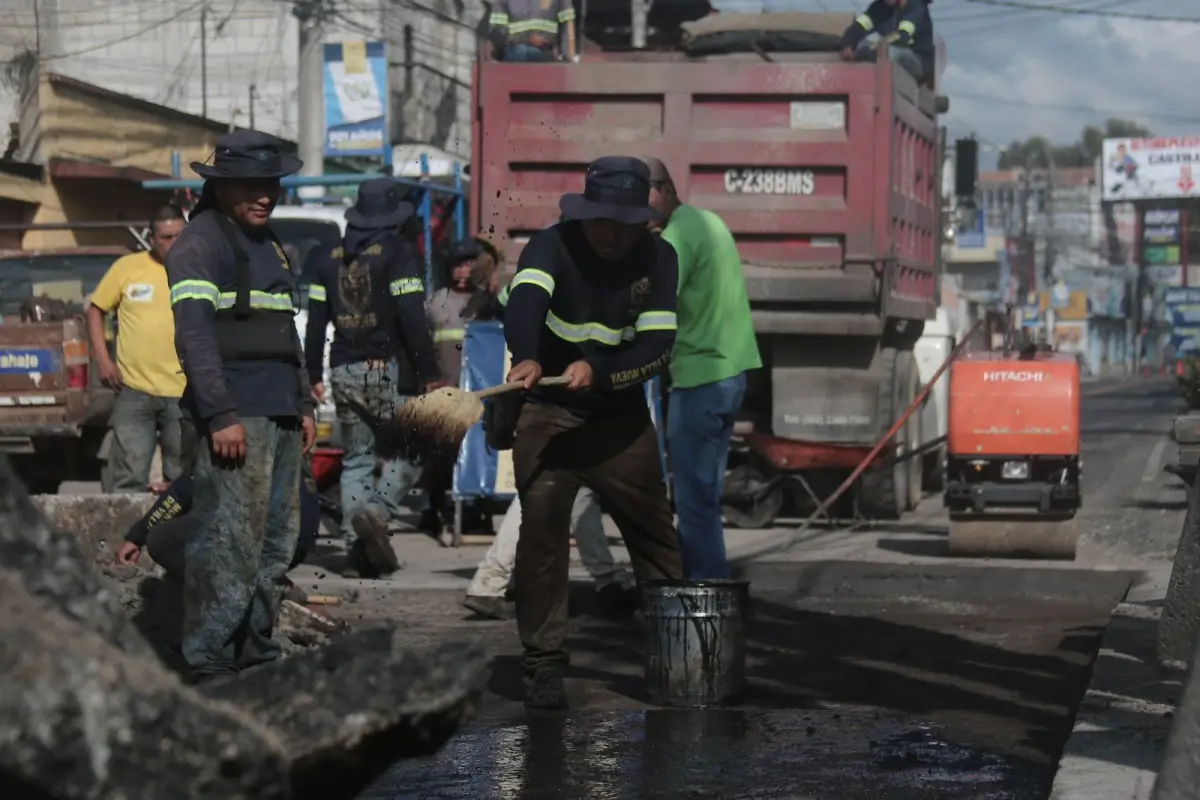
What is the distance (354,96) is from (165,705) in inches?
1030

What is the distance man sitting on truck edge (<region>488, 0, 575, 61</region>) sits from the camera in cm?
1316

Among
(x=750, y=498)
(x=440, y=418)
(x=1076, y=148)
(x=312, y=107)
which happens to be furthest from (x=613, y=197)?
(x=1076, y=148)


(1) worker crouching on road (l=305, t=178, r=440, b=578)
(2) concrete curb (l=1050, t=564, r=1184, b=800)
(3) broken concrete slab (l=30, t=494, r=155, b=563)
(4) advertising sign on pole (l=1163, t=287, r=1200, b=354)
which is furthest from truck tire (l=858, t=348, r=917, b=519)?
(4) advertising sign on pole (l=1163, t=287, r=1200, b=354)

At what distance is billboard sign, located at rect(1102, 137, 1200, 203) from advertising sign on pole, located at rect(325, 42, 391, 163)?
9297 cm

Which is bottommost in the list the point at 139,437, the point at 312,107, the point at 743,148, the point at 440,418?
the point at 139,437

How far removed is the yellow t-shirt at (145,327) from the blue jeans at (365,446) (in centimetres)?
100

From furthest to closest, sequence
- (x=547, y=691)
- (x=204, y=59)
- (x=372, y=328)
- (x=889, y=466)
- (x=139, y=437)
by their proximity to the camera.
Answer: (x=204, y=59)
(x=889, y=466)
(x=139, y=437)
(x=372, y=328)
(x=547, y=691)

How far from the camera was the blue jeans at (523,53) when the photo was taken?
13125 millimetres

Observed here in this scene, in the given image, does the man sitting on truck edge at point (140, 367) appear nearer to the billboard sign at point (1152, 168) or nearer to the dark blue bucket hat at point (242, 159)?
the dark blue bucket hat at point (242, 159)

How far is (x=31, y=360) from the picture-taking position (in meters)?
12.9

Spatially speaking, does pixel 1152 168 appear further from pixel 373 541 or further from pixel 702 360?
pixel 702 360

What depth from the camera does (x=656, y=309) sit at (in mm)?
7102

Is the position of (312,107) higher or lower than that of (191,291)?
higher

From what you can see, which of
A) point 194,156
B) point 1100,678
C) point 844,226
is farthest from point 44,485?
point 194,156
